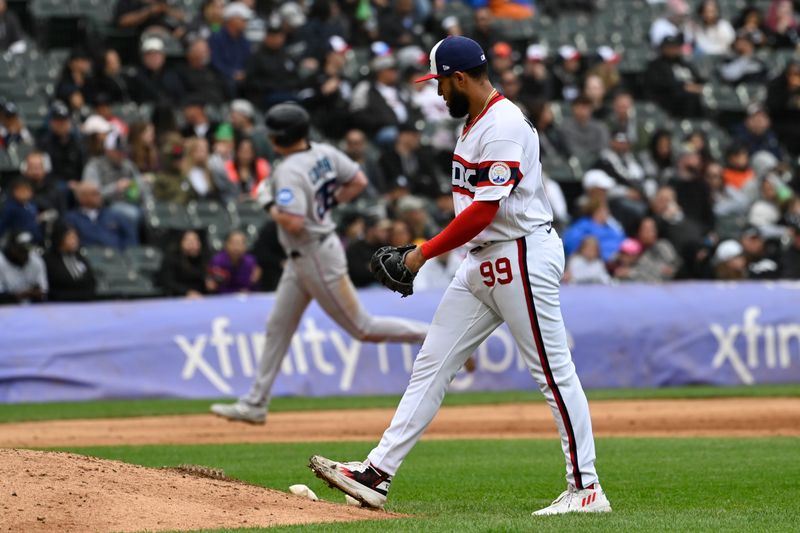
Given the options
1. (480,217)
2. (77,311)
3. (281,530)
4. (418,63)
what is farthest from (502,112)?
(418,63)

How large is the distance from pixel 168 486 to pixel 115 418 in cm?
646

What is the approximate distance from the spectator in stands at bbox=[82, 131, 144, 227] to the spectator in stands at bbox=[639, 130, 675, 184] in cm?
762

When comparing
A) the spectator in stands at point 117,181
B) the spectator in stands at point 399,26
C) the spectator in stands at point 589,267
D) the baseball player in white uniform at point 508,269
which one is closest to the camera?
the baseball player in white uniform at point 508,269

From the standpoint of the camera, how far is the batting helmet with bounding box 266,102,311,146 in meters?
10.9

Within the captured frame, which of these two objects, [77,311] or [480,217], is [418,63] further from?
[480,217]

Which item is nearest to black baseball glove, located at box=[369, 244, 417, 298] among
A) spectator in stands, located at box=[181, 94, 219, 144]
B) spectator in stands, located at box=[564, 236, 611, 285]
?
spectator in stands, located at box=[564, 236, 611, 285]

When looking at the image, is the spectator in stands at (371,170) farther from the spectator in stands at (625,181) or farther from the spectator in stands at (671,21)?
the spectator in stands at (671,21)

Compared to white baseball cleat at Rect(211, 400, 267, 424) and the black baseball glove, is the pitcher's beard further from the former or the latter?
white baseball cleat at Rect(211, 400, 267, 424)

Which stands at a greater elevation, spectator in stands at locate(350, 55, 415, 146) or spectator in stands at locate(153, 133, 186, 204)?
spectator in stands at locate(350, 55, 415, 146)

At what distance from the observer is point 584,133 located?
19797 mm

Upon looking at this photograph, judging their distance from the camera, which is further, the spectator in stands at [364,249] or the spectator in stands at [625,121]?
the spectator in stands at [625,121]

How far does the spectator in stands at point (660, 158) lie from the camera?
19922 millimetres

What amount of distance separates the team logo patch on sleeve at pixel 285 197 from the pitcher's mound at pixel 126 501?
4374 millimetres

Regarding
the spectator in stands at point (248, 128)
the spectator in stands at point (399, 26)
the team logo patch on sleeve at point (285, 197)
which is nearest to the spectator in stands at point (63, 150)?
the spectator in stands at point (248, 128)
